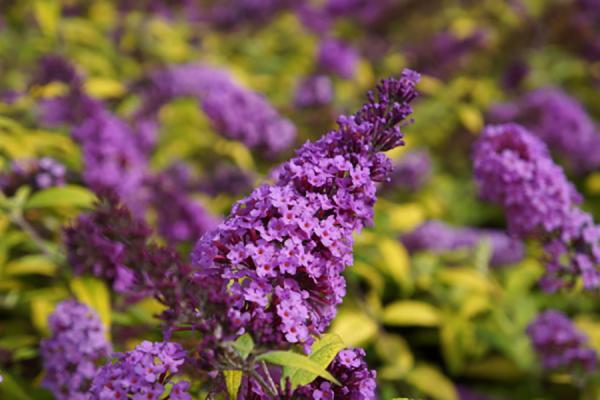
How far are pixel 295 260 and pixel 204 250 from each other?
28cm

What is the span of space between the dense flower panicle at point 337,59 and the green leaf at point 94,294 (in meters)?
3.61

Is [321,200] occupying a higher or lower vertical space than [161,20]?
lower

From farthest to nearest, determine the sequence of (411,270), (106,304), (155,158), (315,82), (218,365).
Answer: (315,82) → (155,158) → (411,270) → (106,304) → (218,365)

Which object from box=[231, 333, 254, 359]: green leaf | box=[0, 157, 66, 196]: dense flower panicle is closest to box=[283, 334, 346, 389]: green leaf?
box=[231, 333, 254, 359]: green leaf

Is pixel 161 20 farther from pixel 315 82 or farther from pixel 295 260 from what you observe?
pixel 295 260

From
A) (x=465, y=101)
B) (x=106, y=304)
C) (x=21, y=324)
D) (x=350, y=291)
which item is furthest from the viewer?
(x=465, y=101)

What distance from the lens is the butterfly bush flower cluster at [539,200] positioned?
265 centimetres

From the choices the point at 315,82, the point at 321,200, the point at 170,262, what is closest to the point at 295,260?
the point at 321,200

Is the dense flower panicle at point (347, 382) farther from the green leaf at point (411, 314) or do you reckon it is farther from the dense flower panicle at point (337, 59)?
the dense flower panicle at point (337, 59)

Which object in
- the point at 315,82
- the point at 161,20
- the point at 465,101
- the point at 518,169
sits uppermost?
the point at 161,20

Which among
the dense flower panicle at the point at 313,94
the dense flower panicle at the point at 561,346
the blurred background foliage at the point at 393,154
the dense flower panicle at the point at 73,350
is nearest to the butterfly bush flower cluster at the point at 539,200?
the blurred background foliage at the point at 393,154

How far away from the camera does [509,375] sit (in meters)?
4.13

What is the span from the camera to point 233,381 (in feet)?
5.99

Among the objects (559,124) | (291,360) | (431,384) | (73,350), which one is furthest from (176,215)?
(559,124)
